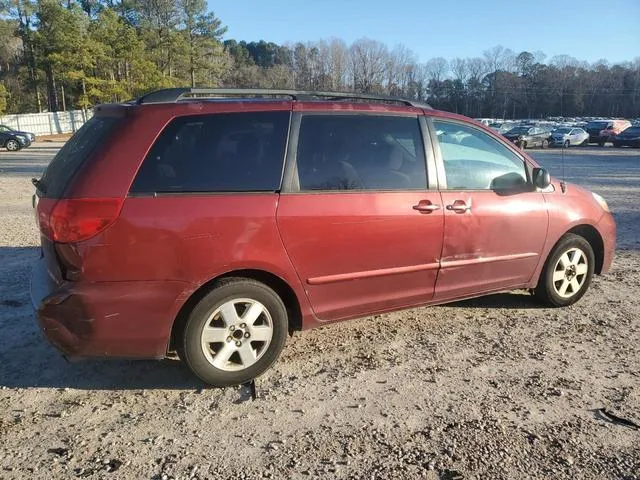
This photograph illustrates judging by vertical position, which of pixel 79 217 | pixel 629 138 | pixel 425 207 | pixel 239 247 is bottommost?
pixel 629 138

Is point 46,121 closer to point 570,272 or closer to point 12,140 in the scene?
point 12,140

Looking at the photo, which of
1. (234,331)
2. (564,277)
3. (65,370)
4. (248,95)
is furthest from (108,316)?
(564,277)

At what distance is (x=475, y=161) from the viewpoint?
439 cm

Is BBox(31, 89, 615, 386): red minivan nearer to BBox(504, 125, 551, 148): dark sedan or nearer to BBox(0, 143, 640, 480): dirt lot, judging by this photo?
BBox(0, 143, 640, 480): dirt lot

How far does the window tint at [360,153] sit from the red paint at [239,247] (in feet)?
0.27

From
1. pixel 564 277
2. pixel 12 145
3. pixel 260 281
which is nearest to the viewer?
pixel 260 281

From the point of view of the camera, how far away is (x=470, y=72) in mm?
137125

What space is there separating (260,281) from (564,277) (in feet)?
9.53

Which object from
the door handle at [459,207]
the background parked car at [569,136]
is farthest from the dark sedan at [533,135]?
the door handle at [459,207]

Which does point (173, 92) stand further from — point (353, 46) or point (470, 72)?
point (470, 72)

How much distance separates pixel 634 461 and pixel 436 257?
1.82m

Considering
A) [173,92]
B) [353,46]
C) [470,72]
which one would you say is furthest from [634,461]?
[470,72]

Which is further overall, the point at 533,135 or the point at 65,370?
the point at 533,135

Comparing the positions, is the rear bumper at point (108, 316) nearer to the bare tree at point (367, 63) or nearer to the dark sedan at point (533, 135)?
the dark sedan at point (533, 135)
